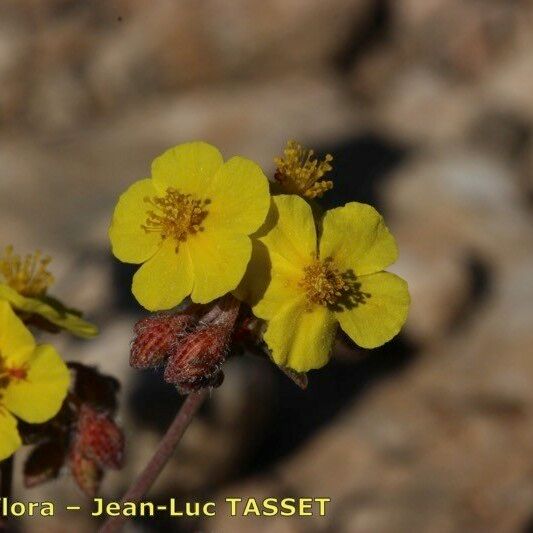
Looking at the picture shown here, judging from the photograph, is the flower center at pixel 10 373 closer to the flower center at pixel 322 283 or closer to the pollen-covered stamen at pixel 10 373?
the pollen-covered stamen at pixel 10 373

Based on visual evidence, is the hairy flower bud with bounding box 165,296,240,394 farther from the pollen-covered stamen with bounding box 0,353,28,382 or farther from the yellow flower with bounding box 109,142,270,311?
the pollen-covered stamen with bounding box 0,353,28,382

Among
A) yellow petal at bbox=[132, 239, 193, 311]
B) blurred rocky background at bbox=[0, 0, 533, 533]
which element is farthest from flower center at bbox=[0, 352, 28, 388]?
blurred rocky background at bbox=[0, 0, 533, 533]

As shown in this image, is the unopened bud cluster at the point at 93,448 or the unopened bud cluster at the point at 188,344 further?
the unopened bud cluster at the point at 93,448

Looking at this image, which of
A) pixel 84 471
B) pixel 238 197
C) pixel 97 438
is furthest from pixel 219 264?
pixel 84 471

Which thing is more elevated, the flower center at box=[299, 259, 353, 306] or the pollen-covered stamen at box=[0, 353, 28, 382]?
the flower center at box=[299, 259, 353, 306]

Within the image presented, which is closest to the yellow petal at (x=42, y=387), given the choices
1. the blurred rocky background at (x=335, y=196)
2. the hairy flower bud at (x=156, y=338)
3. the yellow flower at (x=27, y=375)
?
the yellow flower at (x=27, y=375)

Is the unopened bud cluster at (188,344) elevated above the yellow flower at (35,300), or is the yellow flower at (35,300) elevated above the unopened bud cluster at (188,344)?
the unopened bud cluster at (188,344)

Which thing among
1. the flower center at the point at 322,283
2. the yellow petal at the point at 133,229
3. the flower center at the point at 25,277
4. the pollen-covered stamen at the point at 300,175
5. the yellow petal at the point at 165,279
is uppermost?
the pollen-covered stamen at the point at 300,175
